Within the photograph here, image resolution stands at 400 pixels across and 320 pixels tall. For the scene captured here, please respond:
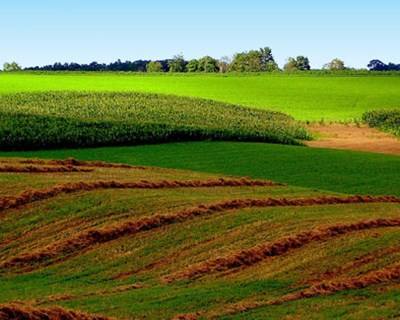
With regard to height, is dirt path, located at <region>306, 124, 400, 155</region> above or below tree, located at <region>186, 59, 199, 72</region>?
below

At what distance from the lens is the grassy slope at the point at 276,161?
28.3 m

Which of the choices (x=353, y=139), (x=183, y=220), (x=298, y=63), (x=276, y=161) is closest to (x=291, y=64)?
(x=298, y=63)

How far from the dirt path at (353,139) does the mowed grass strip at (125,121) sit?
4.64 ft

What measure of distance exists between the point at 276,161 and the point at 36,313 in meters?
21.5

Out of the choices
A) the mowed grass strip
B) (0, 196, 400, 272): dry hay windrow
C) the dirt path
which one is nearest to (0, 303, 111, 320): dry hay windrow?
(0, 196, 400, 272): dry hay windrow

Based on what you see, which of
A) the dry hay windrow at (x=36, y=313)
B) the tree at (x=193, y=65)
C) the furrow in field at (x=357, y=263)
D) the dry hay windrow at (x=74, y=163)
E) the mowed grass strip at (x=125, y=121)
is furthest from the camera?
the tree at (x=193, y=65)

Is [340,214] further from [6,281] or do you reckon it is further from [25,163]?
[25,163]

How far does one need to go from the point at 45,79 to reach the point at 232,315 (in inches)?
3350

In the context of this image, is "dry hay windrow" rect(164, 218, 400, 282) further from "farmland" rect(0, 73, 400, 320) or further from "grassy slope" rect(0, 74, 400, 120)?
"grassy slope" rect(0, 74, 400, 120)

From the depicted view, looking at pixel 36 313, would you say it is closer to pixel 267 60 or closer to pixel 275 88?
pixel 275 88

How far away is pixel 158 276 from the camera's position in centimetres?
1605

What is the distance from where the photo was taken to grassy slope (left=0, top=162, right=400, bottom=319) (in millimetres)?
13820

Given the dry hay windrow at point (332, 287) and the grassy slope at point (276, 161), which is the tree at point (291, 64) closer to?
the grassy slope at point (276, 161)

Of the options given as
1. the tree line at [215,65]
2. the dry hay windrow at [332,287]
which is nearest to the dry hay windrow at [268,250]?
the dry hay windrow at [332,287]
